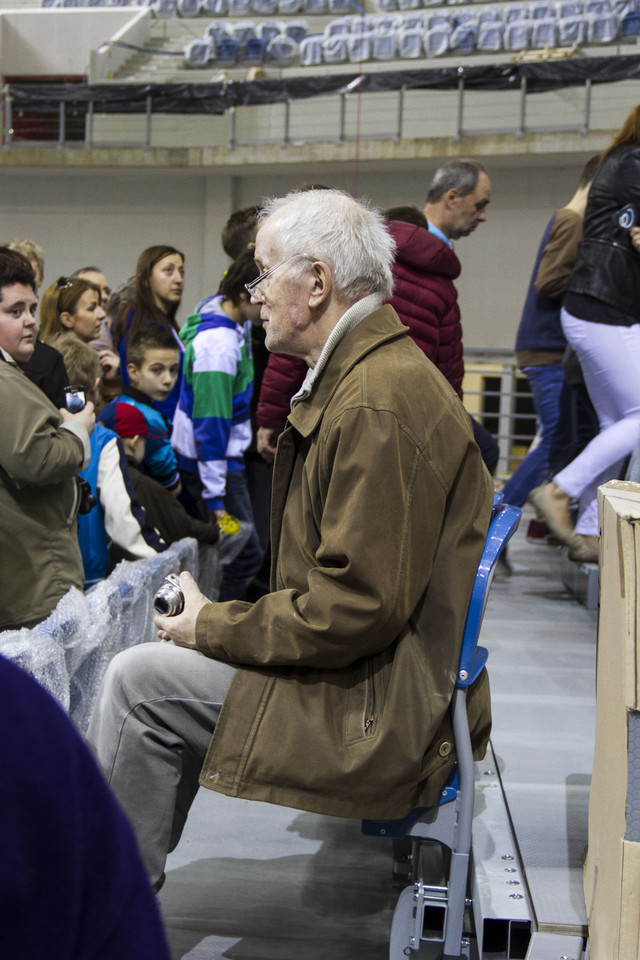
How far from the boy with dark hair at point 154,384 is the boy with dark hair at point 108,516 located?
0.42 meters

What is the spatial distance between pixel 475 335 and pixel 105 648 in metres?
11.3

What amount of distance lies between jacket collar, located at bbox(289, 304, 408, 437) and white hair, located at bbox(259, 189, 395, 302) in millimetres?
69

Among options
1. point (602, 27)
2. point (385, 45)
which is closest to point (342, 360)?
point (602, 27)

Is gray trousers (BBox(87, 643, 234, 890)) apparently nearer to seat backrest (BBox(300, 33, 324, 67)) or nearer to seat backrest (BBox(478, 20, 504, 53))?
seat backrest (BBox(478, 20, 504, 53))

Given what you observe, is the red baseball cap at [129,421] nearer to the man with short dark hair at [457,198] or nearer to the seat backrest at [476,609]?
the man with short dark hair at [457,198]

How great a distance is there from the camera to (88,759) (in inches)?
21.4

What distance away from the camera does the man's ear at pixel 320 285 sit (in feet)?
5.36

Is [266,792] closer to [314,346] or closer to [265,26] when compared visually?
[314,346]

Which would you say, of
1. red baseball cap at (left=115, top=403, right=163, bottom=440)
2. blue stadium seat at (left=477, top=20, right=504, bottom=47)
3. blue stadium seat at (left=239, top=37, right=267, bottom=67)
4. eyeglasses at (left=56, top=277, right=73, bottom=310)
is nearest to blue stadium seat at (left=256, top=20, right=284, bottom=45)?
blue stadium seat at (left=239, top=37, right=267, bottom=67)

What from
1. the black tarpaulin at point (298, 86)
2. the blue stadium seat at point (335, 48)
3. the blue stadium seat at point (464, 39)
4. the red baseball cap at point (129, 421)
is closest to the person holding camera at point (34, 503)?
the red baseball cap at point (129, 421)

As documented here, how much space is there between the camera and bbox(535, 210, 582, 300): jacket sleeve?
3.80 m

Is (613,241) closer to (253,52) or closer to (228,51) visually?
(253,52)

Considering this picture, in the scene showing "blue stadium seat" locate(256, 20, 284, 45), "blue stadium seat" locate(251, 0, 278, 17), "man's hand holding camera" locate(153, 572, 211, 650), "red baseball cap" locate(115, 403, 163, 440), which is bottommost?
"man's hand holding camera" locate(153, 572, 211, 650)

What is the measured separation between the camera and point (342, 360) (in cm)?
159
